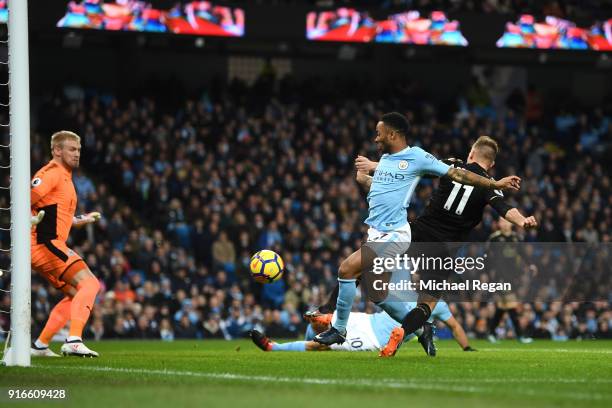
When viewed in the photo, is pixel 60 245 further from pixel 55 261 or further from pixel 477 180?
pixel 477 180

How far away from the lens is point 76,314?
1094 cm

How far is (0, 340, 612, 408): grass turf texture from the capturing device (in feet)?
23.3

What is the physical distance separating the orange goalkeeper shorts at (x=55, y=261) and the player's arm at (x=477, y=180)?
12.3 feet

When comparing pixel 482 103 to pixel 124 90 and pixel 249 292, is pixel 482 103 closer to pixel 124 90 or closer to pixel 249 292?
pixel 124 90

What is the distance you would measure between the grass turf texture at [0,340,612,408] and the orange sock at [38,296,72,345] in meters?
0.50

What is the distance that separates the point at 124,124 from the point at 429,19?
7918mm

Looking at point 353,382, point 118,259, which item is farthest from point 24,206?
point 118,259

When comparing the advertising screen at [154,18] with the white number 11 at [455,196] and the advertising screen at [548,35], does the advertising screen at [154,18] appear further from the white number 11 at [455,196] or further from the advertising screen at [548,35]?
the white number 11 at [455,196]

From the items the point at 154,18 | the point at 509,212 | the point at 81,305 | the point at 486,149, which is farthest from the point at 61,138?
the point at 154,18

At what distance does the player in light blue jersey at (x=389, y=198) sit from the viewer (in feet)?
35.9

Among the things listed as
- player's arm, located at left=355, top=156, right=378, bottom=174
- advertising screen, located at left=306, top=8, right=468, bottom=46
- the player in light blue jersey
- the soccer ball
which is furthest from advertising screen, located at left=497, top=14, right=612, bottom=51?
the player in light blue jersey

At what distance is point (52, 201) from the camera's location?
1110cm

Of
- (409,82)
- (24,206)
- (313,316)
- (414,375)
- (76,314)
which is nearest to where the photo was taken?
(414,375)

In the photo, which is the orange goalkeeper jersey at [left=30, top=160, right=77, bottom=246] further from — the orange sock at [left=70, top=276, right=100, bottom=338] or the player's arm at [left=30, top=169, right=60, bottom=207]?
the orange sock at [left=70, top=276, right=100, bottom=338]
